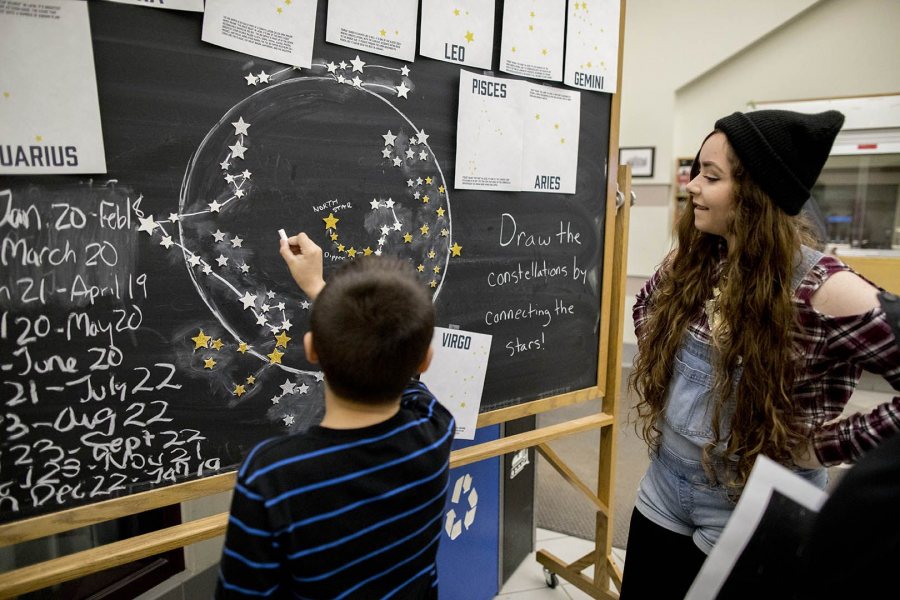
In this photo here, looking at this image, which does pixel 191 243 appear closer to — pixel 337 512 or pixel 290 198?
pixel 290 198

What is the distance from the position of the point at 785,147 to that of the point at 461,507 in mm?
1498

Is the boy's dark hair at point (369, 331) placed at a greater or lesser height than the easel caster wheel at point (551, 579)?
greater

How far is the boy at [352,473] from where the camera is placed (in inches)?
27.5

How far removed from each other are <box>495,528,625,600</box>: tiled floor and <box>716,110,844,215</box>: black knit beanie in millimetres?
1781

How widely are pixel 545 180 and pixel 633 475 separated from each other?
2236 millimetres

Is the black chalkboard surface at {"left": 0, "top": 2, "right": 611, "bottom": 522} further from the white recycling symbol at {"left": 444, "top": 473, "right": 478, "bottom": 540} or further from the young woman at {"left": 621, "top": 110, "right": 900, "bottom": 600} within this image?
the white recycling symbol at {"left": 444, "top": 473, "right": 478, "bottom": 540}

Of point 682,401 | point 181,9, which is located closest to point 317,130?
point 181,9

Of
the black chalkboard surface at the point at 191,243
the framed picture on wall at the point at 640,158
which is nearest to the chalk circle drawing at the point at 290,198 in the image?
the black chalkboard surface at the point at 191,243

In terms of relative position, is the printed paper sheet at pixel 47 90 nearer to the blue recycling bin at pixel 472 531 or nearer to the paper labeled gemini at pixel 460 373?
the paper labeled gemini at pixel 460 373

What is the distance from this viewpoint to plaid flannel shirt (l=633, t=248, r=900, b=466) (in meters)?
0.95

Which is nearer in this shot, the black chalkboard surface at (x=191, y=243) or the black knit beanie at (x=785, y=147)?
the black chalkboard surface at (x=191, y=243)

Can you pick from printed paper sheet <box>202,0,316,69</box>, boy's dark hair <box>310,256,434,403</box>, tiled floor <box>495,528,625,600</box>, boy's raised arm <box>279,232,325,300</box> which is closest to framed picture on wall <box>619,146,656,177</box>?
tiled floor <box>495,528,625,600</box>

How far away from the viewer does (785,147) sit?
105 cm

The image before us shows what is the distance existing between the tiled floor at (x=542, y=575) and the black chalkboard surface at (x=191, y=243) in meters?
1.39
